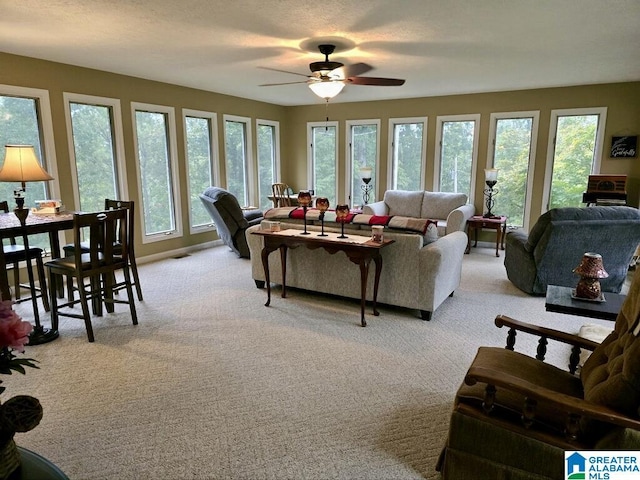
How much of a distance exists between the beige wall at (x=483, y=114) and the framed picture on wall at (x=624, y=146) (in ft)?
0.22

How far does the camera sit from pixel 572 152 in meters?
6.19

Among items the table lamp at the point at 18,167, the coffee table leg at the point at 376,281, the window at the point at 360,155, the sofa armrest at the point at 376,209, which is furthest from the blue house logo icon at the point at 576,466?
the window at the point at 360,155

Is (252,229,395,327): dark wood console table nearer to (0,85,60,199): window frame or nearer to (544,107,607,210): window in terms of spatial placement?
(0,85,60,199): window frame

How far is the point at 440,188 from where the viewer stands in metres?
7.20

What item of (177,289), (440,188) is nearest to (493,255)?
(440,188)

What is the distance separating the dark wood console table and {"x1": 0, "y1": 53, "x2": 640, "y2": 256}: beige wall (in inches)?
105

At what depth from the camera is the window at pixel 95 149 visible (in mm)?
→ 4891

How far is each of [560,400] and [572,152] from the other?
595 cm

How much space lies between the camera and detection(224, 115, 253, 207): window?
715 centimetres

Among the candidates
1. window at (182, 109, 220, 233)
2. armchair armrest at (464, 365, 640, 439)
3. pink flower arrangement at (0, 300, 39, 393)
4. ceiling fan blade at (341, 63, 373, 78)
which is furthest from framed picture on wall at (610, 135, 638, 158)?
pink flower arrangement at (0, 300, 39, 393)

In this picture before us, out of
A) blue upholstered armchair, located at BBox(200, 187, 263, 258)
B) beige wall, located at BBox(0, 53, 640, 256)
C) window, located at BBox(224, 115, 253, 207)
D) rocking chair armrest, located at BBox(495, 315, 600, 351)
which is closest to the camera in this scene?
rocking chair armrest, located at BBox(495, 315, 600, 351)

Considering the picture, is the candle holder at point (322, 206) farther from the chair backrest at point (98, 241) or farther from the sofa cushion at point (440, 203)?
the sofa cushion at point (440, 203)

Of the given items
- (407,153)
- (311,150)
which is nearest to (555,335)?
(407,153)

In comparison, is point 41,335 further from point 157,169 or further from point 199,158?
point 199,158
